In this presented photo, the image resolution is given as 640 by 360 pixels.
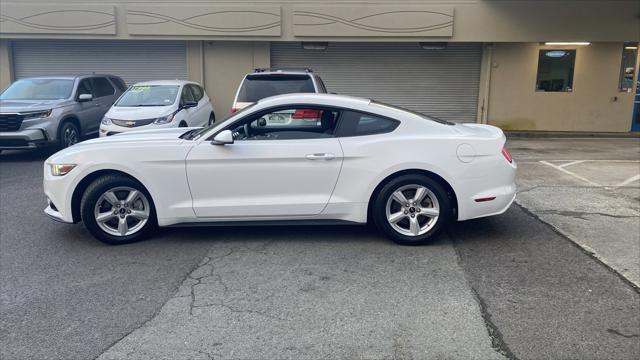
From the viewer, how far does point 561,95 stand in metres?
16.3

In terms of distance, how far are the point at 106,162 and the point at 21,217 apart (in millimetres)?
2096

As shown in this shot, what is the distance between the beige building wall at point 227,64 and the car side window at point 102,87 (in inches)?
132

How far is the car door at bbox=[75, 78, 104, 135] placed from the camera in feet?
40.8

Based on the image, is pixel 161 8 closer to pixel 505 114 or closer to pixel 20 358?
pixel 505 114

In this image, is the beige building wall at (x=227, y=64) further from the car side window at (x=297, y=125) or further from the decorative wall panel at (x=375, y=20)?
the car side window at (x=297, y=125)

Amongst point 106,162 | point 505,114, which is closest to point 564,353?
point 106,162

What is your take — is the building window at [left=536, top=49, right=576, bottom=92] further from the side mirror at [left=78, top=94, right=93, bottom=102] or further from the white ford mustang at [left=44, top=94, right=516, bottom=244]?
the side mirror at [left=78, top=94, right=93, bottom=102]

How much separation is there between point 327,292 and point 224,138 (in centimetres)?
194

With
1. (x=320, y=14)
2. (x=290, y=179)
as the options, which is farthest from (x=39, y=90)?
(x=290, y=179)

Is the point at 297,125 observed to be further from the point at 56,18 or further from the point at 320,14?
the point at 56,18

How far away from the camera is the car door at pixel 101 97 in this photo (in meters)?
13.1

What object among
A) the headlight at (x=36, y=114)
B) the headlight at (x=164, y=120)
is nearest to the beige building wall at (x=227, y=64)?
the headlight at (x=164, y=120)

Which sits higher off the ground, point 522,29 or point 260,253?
point 522,29

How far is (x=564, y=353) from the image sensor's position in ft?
12.0
